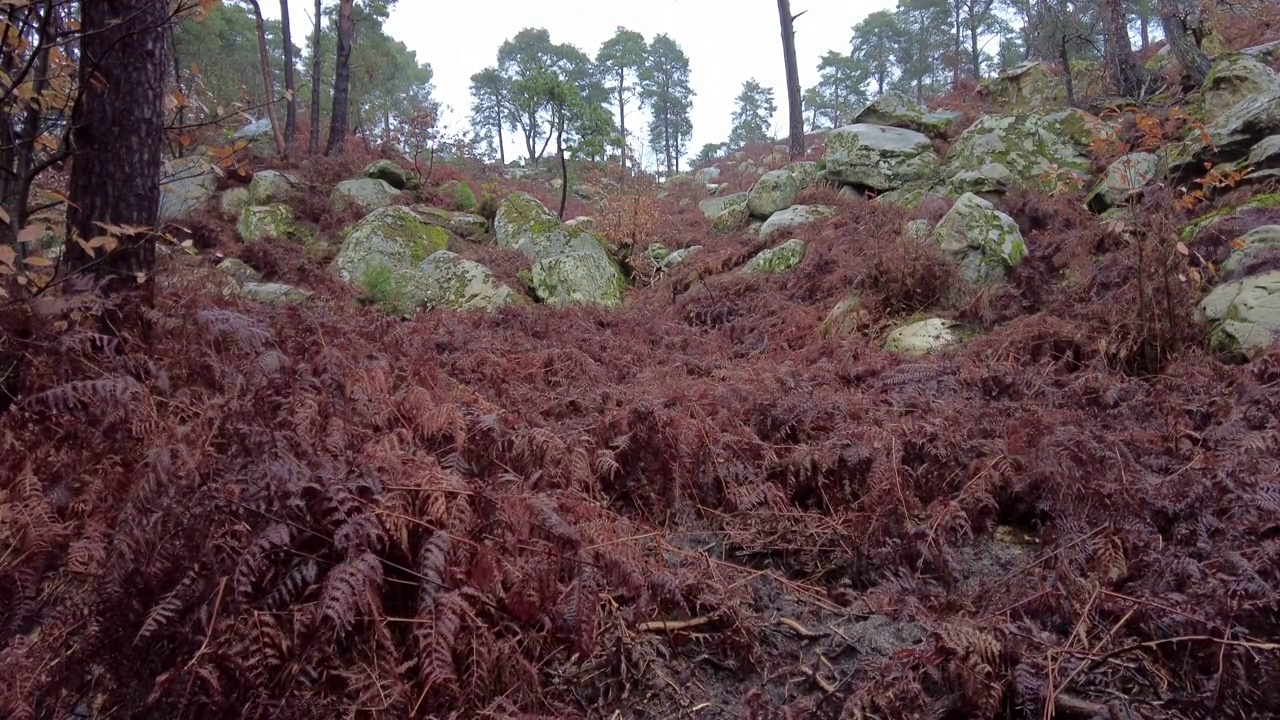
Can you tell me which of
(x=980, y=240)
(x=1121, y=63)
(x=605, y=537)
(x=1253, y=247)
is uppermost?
(x=1121, y=63)

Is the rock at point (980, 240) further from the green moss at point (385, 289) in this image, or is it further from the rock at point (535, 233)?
the green moss at point (385, 289)

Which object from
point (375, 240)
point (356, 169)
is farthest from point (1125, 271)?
point (356, 169)

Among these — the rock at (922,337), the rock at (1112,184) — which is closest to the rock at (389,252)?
the rock at (922,337)

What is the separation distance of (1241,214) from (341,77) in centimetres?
1412

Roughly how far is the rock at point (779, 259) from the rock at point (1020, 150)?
2.16 meters

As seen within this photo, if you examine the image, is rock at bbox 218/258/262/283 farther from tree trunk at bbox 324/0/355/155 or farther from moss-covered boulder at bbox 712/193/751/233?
moss-covered boulder at bbox 712/193/751/233

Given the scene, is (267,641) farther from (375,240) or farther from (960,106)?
(960,106)

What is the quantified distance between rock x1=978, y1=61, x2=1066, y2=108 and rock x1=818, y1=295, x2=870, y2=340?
7752 millimetres

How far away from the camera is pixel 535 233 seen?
392 inches

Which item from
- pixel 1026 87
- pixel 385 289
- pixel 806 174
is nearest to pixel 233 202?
pixel 385 289

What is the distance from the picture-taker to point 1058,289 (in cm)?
557

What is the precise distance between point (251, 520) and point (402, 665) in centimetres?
60

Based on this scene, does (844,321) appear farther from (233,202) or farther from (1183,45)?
(233,202)

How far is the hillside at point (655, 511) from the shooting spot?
1.66 meters
